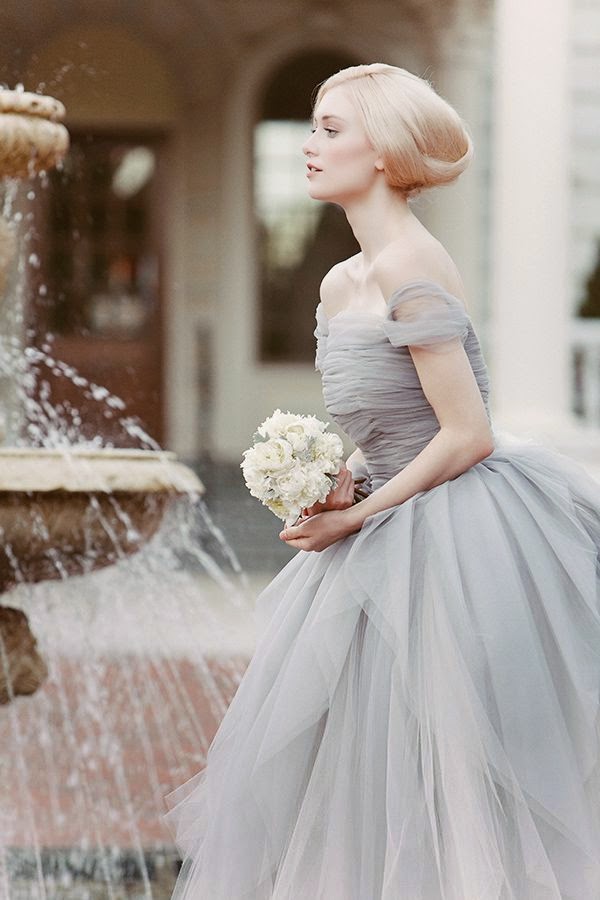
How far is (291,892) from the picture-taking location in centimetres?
224

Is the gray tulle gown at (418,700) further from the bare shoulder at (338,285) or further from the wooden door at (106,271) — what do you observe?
the wooden door at (106,271)

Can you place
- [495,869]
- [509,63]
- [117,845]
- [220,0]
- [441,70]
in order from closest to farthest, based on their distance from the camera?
[495,869] < [117,845] < [509,63] < [441,70] < [220,0]

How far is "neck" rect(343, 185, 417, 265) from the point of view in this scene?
7.85 ft

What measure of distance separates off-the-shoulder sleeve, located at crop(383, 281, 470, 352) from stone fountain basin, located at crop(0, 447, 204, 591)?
1.39m

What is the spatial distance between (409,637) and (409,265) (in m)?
0.60

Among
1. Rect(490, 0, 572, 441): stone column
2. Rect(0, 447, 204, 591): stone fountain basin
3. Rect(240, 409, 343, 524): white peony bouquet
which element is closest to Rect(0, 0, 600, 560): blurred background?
Rect(490, 0, 572, 441): stone column

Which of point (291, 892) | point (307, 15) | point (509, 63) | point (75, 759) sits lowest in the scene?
point (75, 759)

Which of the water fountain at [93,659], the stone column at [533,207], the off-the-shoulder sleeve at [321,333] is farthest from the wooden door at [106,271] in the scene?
the off-the-shoulder sleeve at [321,333]

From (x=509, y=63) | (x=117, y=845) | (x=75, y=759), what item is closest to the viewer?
(x=117, y=845)

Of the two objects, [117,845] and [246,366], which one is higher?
[246,366]

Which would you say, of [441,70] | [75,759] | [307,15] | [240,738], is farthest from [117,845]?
[307,15]

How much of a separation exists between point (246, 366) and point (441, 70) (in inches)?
124

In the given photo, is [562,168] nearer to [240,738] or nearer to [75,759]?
[75,759]

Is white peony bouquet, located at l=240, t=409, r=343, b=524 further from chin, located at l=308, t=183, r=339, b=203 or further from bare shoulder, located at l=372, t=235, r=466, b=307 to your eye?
chin, located at l=308, t=183, r=339, b=203
